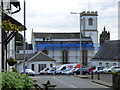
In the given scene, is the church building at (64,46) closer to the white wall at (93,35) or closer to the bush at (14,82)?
the white wall at (93,35)

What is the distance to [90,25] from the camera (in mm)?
117500

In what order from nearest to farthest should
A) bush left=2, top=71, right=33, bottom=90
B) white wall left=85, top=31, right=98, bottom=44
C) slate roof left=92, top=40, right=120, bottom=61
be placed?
bush left=2, top=71, right=33, bottom=90
slate roof left=92, top=40, right=120, bottom=61
white wall left=85, top=31, right=98, bottom=44

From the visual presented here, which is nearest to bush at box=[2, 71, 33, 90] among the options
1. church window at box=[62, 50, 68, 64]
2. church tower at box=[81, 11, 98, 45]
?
church window at box=[62, 50, 68, 64]

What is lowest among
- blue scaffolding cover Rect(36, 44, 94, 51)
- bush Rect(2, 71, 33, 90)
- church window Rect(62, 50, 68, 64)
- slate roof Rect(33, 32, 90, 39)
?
church window Rect(62, 50, 68, 64)

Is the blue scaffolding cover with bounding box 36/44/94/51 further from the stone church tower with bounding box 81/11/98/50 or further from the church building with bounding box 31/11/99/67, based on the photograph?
the stone church tower with bounding box 81/11/98/50

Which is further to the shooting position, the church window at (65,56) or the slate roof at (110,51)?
the church window at (65,56)

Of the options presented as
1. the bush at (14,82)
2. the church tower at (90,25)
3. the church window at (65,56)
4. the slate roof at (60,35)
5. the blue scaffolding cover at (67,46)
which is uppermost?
the church tower at (90,25)

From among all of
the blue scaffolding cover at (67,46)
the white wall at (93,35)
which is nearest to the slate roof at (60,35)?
the white wall at (93,35)

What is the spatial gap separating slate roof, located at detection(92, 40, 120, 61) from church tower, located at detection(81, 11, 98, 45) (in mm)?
43950

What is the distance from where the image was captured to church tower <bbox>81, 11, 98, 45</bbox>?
116 meters

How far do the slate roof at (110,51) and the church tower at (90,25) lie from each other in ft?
144

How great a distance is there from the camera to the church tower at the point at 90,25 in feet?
382

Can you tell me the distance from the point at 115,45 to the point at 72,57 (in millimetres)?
31860

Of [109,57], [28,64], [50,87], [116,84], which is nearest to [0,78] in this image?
[50,87]
